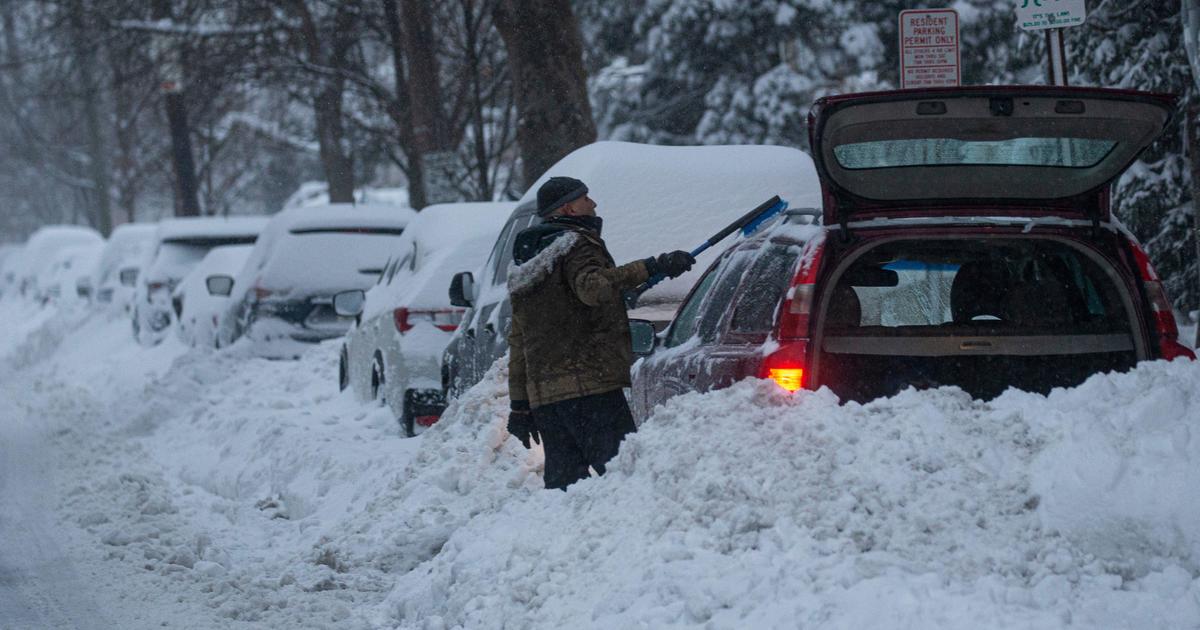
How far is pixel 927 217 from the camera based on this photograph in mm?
5246

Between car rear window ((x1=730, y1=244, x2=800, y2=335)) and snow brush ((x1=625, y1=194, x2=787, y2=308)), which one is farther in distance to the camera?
snow brush ((x1=625, y1=194, x2=787, y2=308))

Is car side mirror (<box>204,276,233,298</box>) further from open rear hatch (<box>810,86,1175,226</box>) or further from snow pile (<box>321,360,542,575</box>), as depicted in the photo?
open rear hatch (<box>810,86,1175,226</box>)

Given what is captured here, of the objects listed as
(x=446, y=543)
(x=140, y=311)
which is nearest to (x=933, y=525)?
(x=446, y=543)

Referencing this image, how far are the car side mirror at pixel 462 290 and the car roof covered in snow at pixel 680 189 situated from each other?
635mm

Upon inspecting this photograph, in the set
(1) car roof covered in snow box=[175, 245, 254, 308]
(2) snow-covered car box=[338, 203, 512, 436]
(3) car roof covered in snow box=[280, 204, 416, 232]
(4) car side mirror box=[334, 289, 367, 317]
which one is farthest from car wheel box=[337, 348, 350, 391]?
(1) car roof covered in snow box=[175, 245, 254, 308]

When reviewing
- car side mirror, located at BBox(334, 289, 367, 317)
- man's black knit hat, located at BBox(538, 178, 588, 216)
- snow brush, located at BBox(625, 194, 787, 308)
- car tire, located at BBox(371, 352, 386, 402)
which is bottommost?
car tire, located at BBox(371, 352, 386, 402)

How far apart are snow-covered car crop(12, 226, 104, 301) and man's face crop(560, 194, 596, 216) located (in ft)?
107

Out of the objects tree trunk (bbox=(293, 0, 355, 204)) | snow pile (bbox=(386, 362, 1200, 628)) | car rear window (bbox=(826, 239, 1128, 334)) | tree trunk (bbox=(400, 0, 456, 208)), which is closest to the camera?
snow pile (bbox=(386, 362, 1200, 628))

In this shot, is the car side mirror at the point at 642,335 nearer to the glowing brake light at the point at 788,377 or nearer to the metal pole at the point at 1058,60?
the glowing brake light at the point at 788,377

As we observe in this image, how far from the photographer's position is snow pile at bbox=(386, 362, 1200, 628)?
4.29 meters

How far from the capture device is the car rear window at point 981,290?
17.4 ft

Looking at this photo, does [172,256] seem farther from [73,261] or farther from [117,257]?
[73,261]

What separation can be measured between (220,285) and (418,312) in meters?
6.78

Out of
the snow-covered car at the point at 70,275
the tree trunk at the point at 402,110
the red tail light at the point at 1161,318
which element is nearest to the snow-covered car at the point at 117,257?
the snow-covered car at the point at 70,275
